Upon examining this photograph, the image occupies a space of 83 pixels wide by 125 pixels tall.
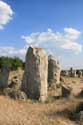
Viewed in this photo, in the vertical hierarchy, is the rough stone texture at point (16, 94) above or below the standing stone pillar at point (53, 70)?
below

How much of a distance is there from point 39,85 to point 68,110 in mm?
4471

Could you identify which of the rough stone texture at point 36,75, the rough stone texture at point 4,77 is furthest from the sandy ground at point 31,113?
the rough stone texture at point 4,77

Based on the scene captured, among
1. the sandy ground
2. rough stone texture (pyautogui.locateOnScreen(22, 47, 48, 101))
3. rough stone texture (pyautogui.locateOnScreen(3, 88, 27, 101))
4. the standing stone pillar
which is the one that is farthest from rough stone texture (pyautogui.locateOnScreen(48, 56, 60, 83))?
the sandy ground

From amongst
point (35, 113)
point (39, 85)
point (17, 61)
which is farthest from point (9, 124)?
point (17, 61)

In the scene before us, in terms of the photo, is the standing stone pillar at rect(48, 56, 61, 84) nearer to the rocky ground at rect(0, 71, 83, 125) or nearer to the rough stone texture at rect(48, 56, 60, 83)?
the rough stone texture at rect(48, 56, 60, 83)

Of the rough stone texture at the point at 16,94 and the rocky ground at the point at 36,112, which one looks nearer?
the rocky ground at the point at 36,112

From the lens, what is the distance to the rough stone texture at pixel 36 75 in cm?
2070

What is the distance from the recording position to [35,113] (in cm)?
1631

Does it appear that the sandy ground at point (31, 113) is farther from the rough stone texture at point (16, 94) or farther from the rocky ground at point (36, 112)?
the rough stone texture at point (16, 94)

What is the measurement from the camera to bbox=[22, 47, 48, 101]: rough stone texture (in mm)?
20703

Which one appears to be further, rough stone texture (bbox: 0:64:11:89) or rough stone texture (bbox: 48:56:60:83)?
rough stone texture (bbox: 48:56:60:83)

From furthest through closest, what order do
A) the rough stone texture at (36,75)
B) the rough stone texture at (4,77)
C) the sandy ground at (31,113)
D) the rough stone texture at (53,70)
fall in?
1. the rough stone texture at (53,70)
2. the rough stone texture at (4,77)
3. the rough stone texture at (36,75)
4. the sandy ground at (31,113)

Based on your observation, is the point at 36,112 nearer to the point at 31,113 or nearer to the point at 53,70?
the point at 31,113

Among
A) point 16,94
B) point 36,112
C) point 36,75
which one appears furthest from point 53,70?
point 36,112
